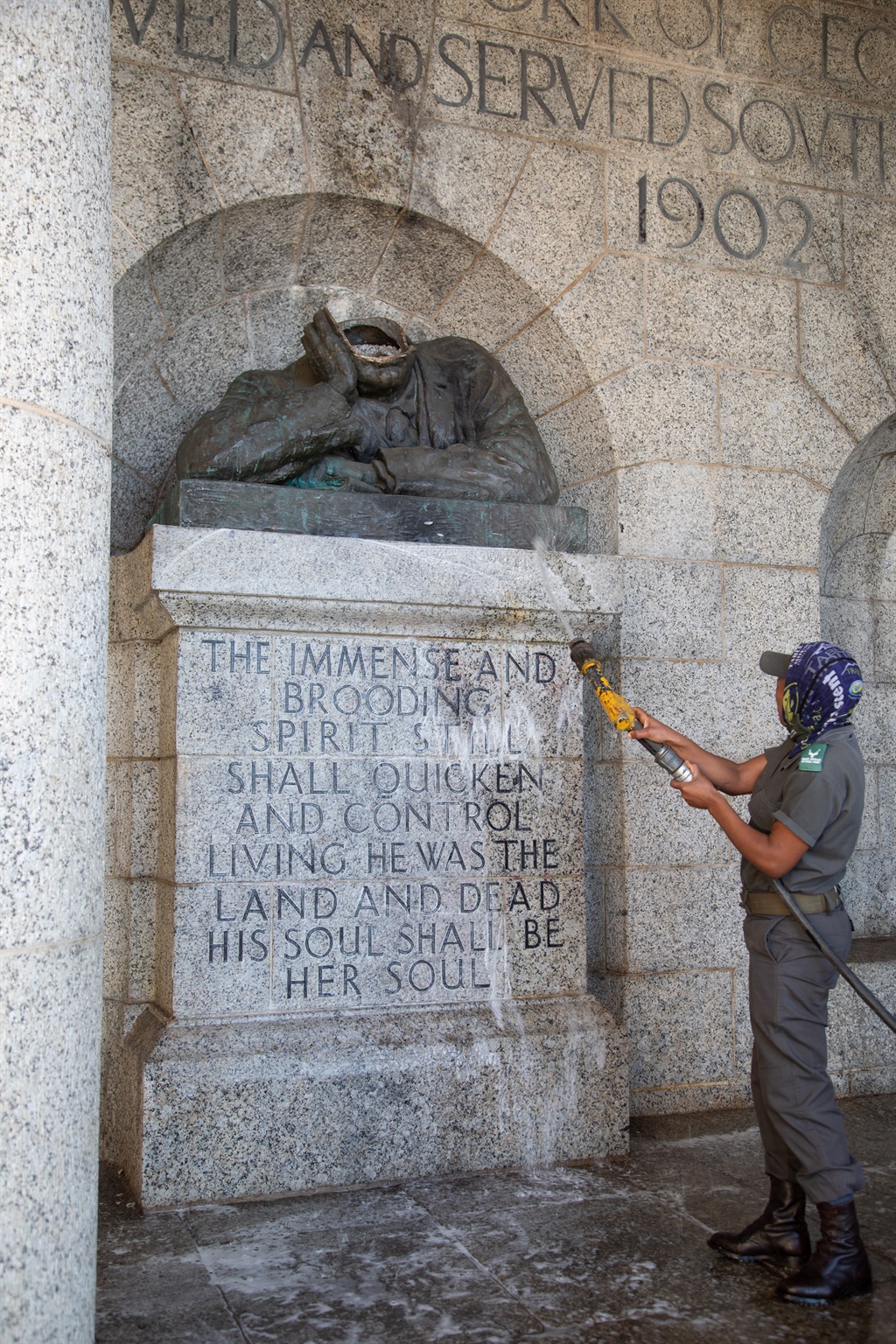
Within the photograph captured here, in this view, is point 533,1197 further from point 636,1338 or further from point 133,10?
point 133,10

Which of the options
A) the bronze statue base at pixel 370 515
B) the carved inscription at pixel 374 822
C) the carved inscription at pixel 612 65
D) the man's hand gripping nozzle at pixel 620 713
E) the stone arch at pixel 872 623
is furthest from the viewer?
the stone arch at pixel 872 623

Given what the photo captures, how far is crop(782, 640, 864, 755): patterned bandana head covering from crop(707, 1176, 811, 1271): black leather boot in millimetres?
1219

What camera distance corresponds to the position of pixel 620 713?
11.6 ft

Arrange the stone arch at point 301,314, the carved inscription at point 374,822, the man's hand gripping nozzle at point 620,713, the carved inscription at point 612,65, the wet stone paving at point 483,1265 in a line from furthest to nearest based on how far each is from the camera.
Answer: the stone arch at point 301,314 < the carved inscription at point 612,65 < the carved inscription at point 374,822 < the man's hand gripping nozzle at point 620,713 < the wet stone paving at point 483,1265

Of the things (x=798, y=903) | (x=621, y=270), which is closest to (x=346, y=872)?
(x=798, y=903)

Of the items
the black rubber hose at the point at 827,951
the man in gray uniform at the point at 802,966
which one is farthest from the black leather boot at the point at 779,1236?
the black rubber hose at the point at 827,951

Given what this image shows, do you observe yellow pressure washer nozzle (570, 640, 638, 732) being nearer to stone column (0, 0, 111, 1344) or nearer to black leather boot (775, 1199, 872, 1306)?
black leather boot (775, 1199, 872, 1306)

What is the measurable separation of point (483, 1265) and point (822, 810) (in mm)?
1541

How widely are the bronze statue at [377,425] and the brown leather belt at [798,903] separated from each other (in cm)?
201

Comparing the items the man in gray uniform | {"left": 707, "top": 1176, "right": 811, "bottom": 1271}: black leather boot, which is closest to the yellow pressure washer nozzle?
the man in gray uniform

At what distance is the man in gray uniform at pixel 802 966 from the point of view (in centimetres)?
312

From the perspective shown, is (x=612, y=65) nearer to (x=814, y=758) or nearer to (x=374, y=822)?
(x=374, y=822)

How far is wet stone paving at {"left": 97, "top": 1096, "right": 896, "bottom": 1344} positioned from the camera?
9.70ft

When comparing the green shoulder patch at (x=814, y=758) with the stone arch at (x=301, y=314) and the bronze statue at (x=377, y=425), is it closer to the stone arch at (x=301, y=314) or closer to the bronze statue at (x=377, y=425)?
the bronze statue at (x=377, y=425)
